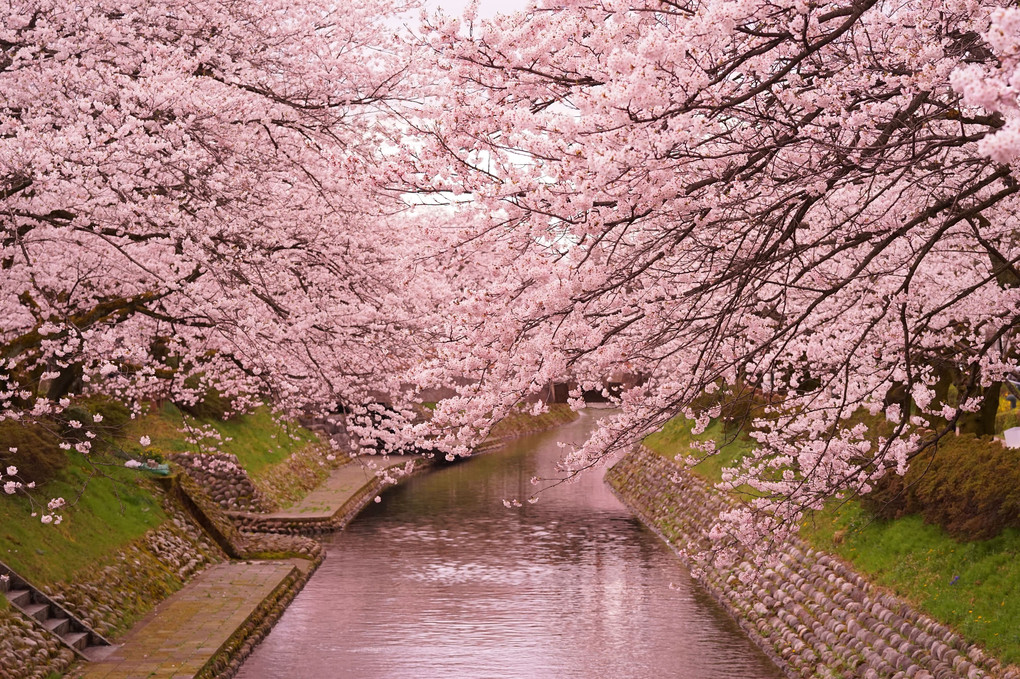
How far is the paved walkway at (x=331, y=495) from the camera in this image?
29.7 metres

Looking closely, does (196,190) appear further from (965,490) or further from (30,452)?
(965,490)

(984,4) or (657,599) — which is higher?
(984,4)

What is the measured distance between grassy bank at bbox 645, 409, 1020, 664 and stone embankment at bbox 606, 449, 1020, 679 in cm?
20

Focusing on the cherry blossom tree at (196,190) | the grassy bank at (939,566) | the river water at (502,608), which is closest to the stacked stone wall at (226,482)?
the river water at (502,608)

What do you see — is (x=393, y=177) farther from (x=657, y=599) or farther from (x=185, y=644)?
(x=657, y=599)

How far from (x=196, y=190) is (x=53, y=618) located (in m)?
6.08

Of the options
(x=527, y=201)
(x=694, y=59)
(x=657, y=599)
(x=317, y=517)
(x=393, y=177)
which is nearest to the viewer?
(x=694, y=59)

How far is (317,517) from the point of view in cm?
2927

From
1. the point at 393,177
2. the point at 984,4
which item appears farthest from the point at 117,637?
the point at 984,4

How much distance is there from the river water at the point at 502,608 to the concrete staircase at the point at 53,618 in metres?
2.25

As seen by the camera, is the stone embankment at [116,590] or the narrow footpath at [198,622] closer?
the stone embankment at [116,590]

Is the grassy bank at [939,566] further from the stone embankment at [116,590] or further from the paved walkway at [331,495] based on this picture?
the paved walkway at [331,495]

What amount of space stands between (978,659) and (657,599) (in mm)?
9864

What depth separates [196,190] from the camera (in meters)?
13.7
